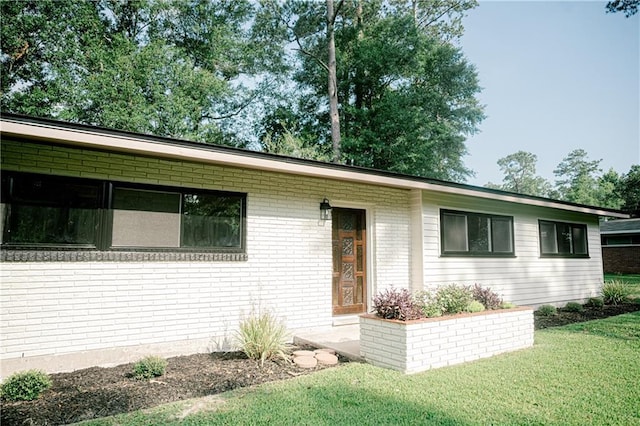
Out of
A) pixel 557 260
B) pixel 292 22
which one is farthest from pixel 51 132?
pixel 292 22

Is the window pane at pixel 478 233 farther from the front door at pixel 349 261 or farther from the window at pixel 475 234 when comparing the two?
the front door at pixel 349 261

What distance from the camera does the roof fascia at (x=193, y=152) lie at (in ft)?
12.8

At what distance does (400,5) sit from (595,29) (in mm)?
13526

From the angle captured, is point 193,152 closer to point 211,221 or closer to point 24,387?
point 211,221

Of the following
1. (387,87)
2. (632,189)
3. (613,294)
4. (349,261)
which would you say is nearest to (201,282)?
(349,261)

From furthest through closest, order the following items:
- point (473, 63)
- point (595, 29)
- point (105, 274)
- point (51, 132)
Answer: point (473, 63) < point (595, 29) < point (105, 274) < point (51, 132)

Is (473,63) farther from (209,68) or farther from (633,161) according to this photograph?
(633,161)

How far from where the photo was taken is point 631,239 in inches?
851

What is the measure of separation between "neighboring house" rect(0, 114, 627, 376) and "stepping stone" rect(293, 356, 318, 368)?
127 cm

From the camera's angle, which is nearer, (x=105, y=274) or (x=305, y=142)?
(x=105, y=274)

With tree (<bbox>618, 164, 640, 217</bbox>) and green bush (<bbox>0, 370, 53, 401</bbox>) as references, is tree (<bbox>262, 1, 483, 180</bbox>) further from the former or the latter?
green bush (<bbox>0, 370, 53, 401</bbox>)

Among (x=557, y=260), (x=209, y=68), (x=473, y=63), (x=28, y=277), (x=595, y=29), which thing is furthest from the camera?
(x=473, y=63)

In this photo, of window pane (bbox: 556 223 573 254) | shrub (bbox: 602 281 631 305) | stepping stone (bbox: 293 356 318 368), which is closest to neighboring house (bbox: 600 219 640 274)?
shrub (bbox: 602 281 631 305)

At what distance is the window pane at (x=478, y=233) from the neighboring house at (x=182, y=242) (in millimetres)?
435
